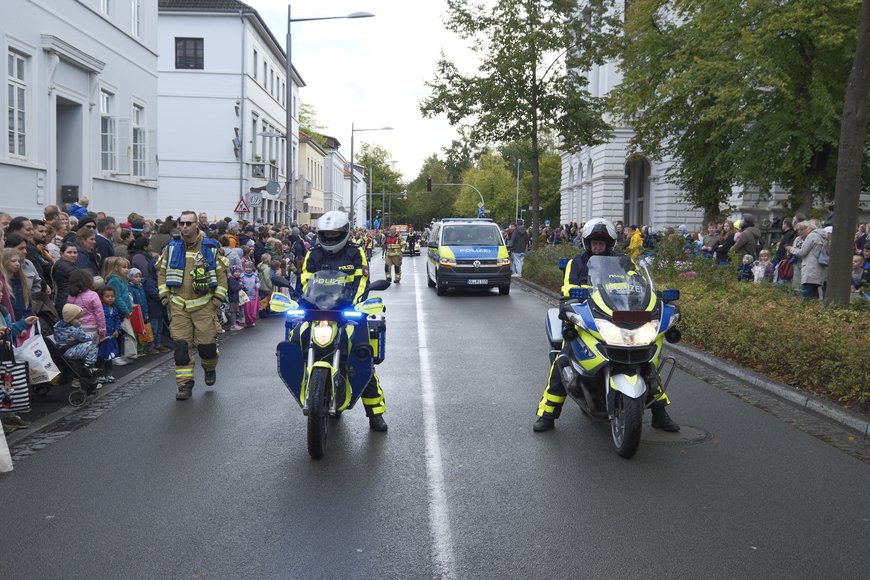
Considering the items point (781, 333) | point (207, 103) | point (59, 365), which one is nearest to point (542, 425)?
point (781, 333)

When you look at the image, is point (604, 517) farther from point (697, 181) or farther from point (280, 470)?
point (697, 181)

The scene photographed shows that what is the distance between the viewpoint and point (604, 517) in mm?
5238

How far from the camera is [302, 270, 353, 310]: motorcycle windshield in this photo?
22.4ft

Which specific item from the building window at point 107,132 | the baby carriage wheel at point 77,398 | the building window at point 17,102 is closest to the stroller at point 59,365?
the baby carriage wheel at point 77,398

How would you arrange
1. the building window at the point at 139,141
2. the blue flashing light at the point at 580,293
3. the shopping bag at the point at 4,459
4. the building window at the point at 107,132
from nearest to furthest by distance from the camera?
the shopping bag at the point at 4,459
the blue flashing light at the point at 580,293
the building window at the point at 107,132
the building window at the point at 139,141

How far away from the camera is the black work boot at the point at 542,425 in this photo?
748 centimetres

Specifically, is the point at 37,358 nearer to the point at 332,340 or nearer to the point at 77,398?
the point at 77,398

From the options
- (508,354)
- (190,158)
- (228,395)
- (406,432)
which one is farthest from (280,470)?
(190,158)

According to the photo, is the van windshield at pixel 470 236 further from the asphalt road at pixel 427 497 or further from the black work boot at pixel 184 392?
the black work boot at pixel 184 392

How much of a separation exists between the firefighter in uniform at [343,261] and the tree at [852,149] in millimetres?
6146

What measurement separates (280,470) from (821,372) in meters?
5.40

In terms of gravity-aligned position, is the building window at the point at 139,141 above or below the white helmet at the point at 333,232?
above

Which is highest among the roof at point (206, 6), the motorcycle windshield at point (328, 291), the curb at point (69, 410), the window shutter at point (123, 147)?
the roof at point (206, 6)

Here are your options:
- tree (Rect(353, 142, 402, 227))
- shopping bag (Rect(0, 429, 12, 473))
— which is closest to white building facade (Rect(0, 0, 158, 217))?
shopping bag (Rect(0, 429, 12, 473))
